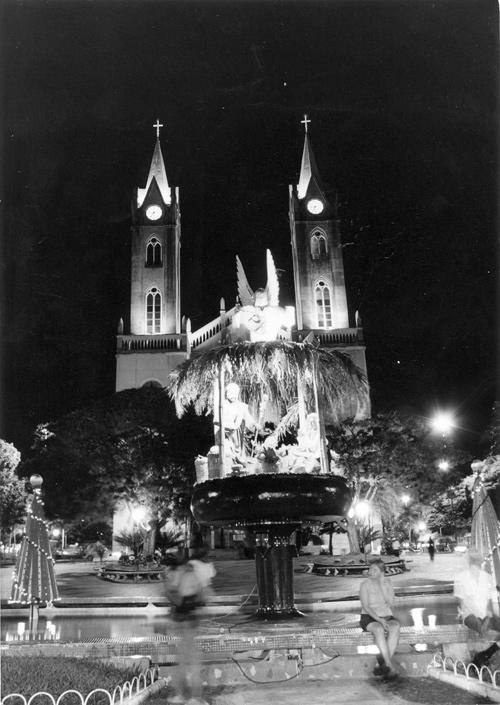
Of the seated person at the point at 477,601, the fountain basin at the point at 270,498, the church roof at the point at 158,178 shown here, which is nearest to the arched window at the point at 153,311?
the church roof at the point at 158,178

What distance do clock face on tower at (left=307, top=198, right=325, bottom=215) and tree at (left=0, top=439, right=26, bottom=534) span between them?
35.1m

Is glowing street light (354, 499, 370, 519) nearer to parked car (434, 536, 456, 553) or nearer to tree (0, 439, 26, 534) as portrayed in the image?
parked car (434, 536, 456, 553)

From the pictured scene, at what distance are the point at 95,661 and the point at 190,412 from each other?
33624 mm

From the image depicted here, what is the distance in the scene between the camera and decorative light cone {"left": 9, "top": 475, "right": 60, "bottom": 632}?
10.3m

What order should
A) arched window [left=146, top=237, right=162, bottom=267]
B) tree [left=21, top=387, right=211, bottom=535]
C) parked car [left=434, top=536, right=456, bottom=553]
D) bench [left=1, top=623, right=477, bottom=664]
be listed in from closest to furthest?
bench [left=1, top=623, right=477, bottom=664] < tree [left=21, top=387, right=211, bottom=535] < parked car [left=434, top=536, right=456, bottom=553] < arched window [left=146, top=237, right=162, bottom=267]

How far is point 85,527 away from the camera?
53625mm

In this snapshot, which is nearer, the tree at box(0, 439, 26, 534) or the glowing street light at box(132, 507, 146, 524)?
the glowing street light at box(132, 507, 146, 524)

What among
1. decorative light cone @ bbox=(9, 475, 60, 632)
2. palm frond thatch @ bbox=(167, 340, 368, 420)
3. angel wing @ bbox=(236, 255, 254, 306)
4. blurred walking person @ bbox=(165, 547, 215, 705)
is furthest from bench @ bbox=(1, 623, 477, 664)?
angel wing @ bbox=(236, 255, 254, 306)

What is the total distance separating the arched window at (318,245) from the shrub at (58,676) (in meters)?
55.5

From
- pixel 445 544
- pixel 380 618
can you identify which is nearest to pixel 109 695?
pixel 380 618

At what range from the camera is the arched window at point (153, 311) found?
187 feet

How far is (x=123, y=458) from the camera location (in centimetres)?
3584

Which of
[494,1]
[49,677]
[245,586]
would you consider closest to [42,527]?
[49,677]

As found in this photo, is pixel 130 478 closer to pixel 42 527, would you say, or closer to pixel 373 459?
pixel 373 459
